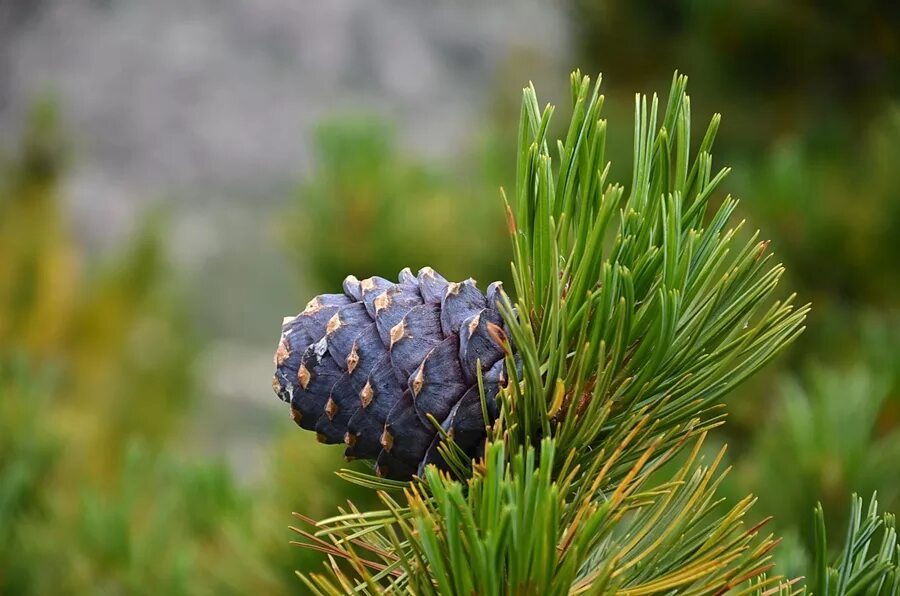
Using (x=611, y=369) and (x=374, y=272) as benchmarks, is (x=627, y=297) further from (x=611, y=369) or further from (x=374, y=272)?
(x=374, y=272)

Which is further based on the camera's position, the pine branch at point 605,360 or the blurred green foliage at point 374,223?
the blurred green foliage at point 374,223

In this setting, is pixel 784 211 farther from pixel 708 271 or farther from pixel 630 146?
pixel 708 271

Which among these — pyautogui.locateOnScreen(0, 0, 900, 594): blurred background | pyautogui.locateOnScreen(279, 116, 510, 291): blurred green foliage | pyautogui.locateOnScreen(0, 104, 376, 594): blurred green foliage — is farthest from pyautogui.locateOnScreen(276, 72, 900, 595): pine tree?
pyautogui.locateOnScreen(279, 116, 510, 291): blurred green foliage

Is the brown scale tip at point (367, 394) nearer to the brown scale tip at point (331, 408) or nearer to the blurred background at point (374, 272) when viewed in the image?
the brown scale tip at point (331, 408)

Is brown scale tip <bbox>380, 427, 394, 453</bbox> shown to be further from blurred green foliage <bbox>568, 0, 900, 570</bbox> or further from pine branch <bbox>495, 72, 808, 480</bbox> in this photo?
blurred green foliage <bbox>568, 0, 900, 570</bbox>

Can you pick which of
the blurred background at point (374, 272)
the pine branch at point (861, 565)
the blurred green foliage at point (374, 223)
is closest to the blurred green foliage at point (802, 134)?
the blurred background at point (374, 272)

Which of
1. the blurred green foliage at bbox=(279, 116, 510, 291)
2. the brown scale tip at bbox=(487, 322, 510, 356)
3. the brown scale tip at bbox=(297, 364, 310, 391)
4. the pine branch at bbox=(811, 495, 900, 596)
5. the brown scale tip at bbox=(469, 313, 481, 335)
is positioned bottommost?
the pine branch at bbox=(811, 495, 900, 596)

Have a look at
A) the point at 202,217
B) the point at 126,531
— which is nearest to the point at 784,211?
the point at 126,531
